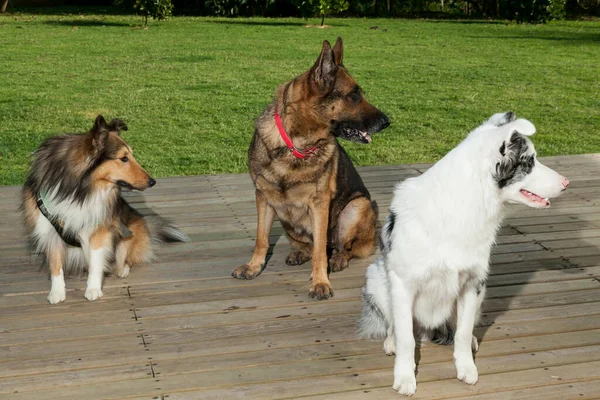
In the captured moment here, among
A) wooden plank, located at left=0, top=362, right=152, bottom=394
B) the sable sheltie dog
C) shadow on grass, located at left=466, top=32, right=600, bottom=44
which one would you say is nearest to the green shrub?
shadow on grass, located at left=466, top=32, right=600, bottom=44

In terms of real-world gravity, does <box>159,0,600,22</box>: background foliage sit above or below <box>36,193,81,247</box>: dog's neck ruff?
above

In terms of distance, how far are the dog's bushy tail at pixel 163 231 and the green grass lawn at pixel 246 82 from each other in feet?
7.62

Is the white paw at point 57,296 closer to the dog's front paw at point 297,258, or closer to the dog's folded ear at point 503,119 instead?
the dog's front paw at point 297,258

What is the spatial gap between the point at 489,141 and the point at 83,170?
2233 millimetres

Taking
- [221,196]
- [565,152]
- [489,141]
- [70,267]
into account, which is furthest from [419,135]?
[489,141]

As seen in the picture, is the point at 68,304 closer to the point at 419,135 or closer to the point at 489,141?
the point at 489,141

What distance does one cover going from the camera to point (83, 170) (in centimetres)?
416

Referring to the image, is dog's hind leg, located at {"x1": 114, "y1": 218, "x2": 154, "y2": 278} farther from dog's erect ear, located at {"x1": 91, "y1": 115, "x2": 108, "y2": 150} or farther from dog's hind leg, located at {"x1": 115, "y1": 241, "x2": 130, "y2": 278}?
dog's erect ear, located at {"x1": 91, "y1": 115, "x2": 108, "y2": 150}

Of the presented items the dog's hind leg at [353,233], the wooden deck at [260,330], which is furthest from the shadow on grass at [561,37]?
the dog's hind leg at [353,233]

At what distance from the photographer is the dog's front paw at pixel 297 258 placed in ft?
15.6

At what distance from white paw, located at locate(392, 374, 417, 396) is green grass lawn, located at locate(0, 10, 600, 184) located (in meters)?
4.46

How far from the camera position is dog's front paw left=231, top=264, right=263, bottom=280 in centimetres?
448

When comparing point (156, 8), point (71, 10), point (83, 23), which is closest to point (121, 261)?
point (156, 8)

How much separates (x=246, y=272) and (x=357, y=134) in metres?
1.00
